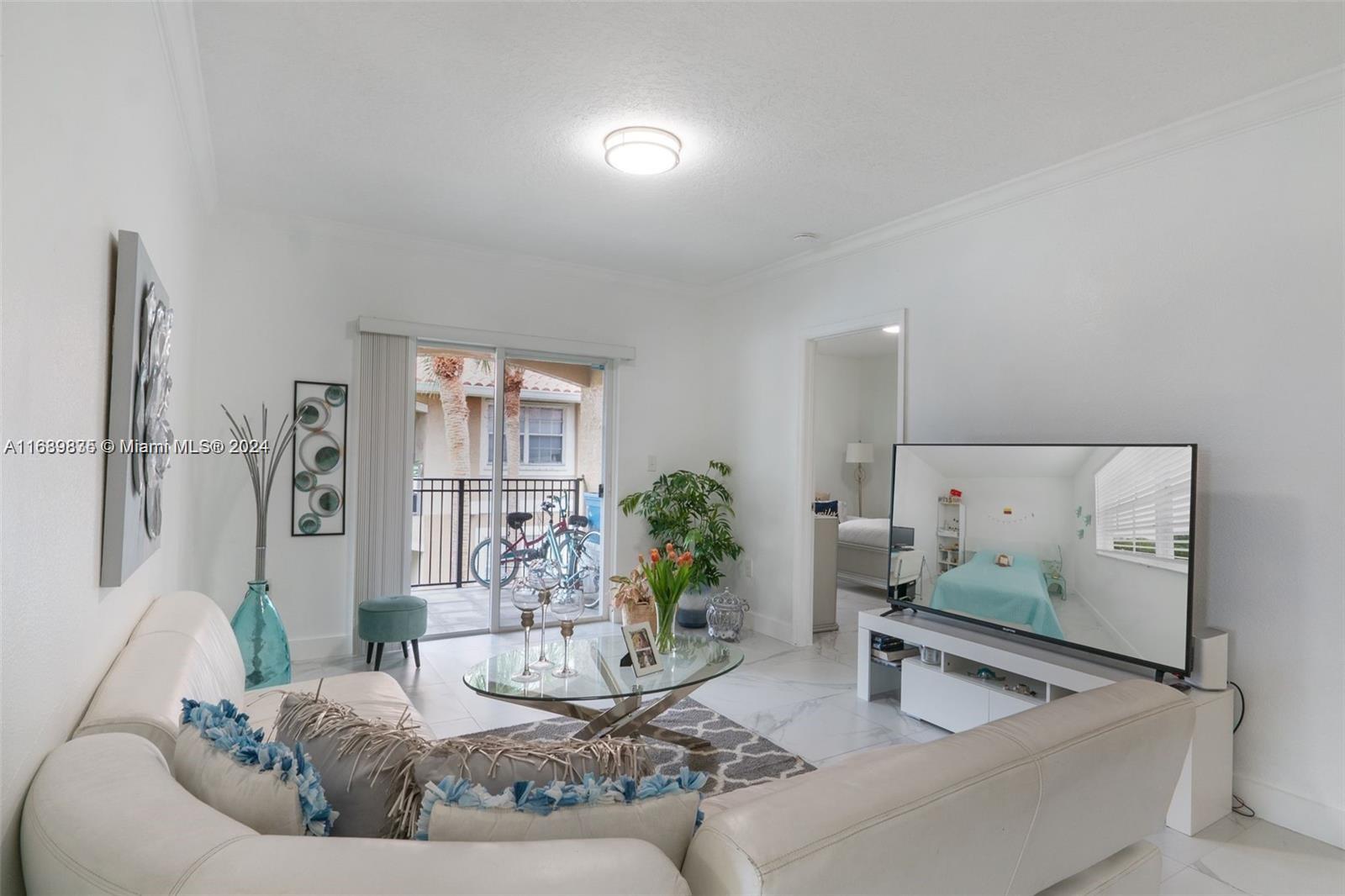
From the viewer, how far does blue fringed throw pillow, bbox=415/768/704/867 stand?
101 cm

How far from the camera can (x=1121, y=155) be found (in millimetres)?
3088

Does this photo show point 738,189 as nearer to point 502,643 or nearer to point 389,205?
point 389,205

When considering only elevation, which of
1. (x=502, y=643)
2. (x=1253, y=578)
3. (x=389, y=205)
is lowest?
(x=502, y=643)

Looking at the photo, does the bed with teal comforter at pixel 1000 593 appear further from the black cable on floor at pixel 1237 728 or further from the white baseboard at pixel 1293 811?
the white baseboard at pixel 1293 811

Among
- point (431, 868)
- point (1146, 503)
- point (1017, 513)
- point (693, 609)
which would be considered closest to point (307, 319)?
point (693, 609)

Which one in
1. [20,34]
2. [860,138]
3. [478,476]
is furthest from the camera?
[478,476]

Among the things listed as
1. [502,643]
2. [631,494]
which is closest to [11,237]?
[502,643]

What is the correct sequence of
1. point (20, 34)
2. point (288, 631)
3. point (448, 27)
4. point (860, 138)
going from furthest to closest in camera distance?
point (288, 631)
point (860, 138)
point (448, 27)
point (20, 34)

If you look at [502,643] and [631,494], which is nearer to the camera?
[502,643]

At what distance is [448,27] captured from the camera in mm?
2324

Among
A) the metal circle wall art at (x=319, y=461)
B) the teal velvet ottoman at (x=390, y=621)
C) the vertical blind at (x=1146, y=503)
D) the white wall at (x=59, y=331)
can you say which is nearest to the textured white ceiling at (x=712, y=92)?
the white wall at (x=59, y=331)

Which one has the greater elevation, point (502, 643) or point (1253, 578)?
point (1253, 578)

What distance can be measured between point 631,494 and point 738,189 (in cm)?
252

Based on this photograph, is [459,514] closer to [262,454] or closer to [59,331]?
[262,454]
